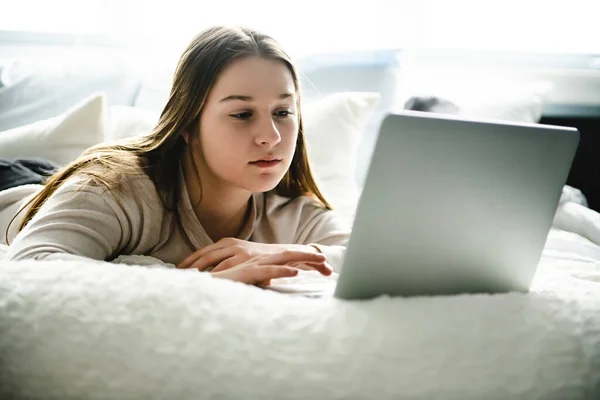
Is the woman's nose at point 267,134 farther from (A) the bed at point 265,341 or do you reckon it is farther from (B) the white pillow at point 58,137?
(B) the white pillow at point 58,137

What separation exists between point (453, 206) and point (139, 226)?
653 millimetres

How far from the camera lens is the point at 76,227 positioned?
3.46 ft

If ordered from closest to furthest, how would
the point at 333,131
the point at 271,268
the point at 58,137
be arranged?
the point at 271,268, the point at 58,137, the point at 333,131

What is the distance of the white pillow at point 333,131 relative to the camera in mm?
1768

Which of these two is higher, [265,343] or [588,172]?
[265,343]

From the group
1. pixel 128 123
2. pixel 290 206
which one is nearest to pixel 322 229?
pixel 290 206

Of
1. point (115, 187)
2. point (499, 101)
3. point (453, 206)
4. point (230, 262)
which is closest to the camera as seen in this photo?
point (453, 206)

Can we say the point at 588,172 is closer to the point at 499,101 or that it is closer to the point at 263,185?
the point at 499,101

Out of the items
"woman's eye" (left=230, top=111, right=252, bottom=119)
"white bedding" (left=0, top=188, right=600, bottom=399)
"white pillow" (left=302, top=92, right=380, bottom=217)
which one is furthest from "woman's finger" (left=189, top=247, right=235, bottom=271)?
"white pillow" (left=302, top=92, right=380, bottom=217)

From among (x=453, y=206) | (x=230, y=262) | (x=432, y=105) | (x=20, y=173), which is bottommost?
(x=20, y=173)

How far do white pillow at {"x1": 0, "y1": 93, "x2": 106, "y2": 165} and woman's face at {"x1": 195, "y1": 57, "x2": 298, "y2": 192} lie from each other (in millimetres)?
558

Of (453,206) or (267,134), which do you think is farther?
(267,134)

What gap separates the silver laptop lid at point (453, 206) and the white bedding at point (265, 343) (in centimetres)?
5

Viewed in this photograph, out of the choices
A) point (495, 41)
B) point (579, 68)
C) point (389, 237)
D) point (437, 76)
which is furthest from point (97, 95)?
point (579, 68)
